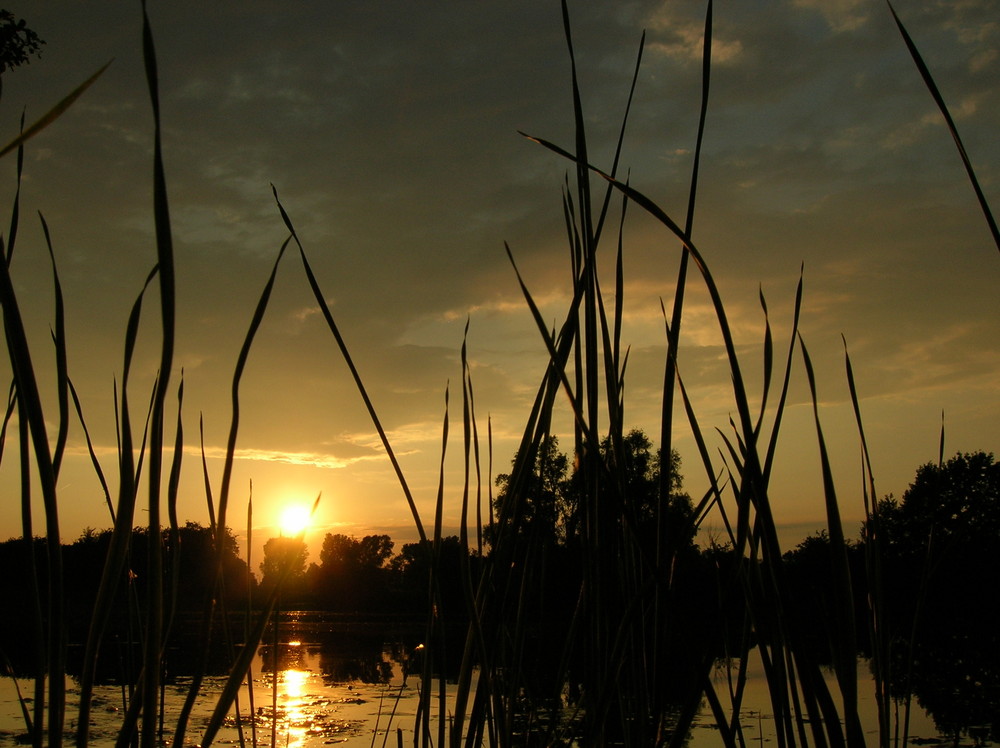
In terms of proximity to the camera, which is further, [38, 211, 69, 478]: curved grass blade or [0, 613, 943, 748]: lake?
[0, 613, 943, 748]: lake

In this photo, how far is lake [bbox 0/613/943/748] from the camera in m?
4.57

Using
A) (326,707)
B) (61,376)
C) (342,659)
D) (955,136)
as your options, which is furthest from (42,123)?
(342,659)

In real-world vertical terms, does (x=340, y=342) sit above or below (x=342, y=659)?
above

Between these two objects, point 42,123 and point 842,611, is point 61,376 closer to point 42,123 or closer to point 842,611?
point 42,123

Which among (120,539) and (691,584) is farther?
(691,584)

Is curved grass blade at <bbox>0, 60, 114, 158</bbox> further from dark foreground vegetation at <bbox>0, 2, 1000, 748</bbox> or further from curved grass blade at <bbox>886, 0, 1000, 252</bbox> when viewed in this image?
curved grass blade at <bbox>886, 0, 1000, 252</bbox>

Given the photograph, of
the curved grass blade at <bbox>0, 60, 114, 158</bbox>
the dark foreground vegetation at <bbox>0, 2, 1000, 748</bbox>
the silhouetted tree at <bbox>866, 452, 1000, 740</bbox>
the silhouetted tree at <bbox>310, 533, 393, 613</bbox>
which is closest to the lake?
the silhouetted tree at <bbox>866, 452, 1000, 740</bbox>

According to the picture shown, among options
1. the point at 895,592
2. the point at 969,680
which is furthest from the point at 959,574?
the point at 969,680

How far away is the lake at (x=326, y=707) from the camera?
4566mm

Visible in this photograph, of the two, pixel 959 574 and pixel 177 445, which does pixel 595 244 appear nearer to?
pixel 177 445

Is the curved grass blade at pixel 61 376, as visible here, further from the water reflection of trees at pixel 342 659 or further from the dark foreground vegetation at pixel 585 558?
the water reflection of trees at pixel 342 659

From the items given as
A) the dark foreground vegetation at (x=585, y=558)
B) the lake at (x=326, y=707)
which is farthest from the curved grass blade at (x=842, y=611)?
the lake at (x=326, y=707)

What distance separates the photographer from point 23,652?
9672 millimetres

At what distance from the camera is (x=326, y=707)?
5.66 meters
